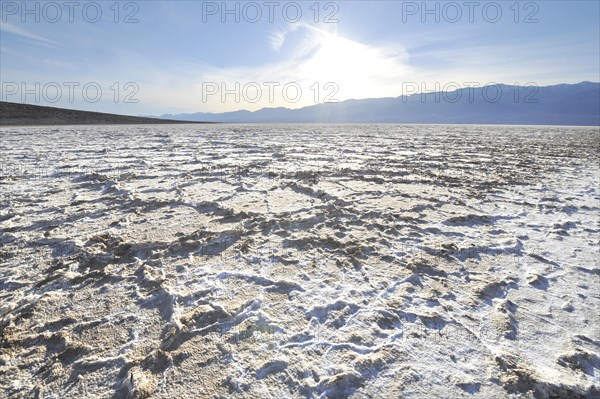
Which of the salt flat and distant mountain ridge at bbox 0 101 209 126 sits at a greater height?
distant mountain ridge at bbox 0 101 209 126

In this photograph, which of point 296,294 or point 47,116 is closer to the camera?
point 296,294

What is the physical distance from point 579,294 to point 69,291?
3332 mm

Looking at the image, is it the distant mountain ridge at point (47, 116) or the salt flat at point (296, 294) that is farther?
the distant mountain ridge at point (47, 116)

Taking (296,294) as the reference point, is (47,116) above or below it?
above

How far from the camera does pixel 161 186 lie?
14.4ft

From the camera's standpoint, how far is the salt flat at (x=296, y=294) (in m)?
1.34

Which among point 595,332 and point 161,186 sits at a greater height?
point 161,186

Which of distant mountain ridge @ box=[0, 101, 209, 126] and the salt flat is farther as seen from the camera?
distant mountain ridge @ box=[0, 101, 209, 126]

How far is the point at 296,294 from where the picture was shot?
1.95 metres

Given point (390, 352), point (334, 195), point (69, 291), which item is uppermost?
point (334, 195)

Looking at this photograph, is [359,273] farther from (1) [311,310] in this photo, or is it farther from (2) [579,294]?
(2) [579,294]

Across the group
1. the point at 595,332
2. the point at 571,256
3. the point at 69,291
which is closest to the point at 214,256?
the point at 69,291

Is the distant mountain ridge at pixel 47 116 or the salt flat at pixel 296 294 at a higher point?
the distant mountain ridge at pixel 47 116

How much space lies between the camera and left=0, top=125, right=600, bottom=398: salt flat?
1.34 m
